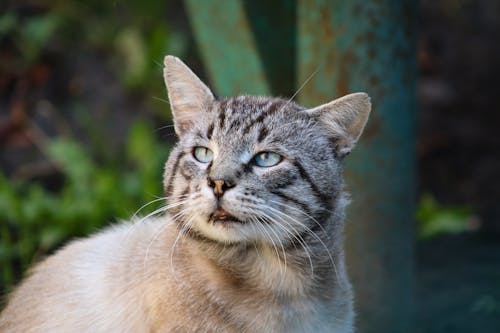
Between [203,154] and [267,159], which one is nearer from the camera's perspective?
[267,159]

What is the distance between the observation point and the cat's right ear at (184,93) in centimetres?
432

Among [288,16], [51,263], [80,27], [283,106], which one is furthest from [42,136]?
[283,106]

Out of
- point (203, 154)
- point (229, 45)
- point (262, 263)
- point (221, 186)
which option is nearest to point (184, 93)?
point (203, 154)

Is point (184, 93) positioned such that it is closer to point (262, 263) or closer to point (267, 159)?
point (267, 159)

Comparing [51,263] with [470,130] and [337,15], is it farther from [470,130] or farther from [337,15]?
[470,130]

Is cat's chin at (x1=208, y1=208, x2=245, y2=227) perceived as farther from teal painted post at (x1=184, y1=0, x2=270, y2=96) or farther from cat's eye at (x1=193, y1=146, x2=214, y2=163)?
teal painted post at (x1=184, y1=0, x2=270, y2=96)

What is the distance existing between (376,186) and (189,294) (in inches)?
77.8

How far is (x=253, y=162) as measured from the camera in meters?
3.94

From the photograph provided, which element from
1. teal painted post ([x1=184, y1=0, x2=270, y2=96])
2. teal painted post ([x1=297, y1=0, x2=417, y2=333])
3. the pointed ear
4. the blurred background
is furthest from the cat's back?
the blurred background

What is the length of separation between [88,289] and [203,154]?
0.98 m

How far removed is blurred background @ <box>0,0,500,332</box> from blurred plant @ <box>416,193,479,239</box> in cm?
1

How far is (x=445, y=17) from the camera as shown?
991cm

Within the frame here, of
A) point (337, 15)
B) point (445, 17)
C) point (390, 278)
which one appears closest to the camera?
point (337, 15)

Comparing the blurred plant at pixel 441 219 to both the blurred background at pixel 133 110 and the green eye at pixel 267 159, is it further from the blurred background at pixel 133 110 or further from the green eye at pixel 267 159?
the green eye at pixel 267 159
